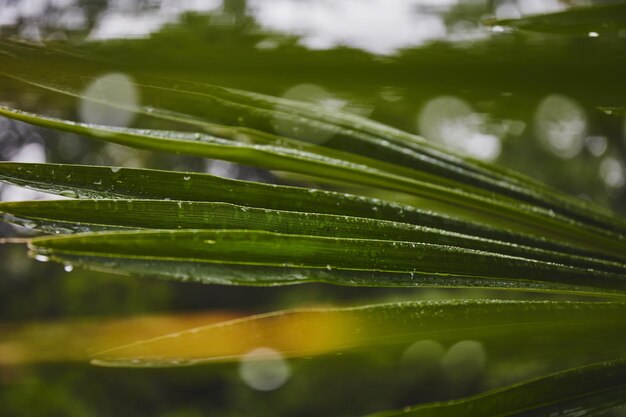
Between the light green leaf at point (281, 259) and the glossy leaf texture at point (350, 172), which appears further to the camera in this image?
the glossy leaf texture at point (350, 172)

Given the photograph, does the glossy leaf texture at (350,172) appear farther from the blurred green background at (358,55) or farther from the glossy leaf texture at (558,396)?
the glossy leaf texture at (558,396)

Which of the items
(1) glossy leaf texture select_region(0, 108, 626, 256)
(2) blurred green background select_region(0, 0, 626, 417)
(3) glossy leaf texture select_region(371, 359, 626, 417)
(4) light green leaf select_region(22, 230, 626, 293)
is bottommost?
(3) glossy leaf texture select_region(371, 359, 626, 417)

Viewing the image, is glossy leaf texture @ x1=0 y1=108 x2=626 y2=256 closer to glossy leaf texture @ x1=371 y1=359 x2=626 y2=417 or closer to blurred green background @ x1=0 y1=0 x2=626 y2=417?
blurred green background @ x1=0 y1=0 x2=626 y2=417

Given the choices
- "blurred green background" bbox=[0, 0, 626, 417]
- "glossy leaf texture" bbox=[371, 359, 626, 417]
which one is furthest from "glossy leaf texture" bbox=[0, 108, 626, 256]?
"glossy leaf texture" bbox=[371, 359, 626, 417]

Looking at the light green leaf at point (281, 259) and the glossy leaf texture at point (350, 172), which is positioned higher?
the glossy leaf texture at point (350, 172)

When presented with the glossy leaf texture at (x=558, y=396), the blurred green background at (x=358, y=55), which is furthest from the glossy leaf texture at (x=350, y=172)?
the glossy leaf texture at (x=558, y=396)

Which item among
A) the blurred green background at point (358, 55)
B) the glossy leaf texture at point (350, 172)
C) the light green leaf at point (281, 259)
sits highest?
the blurred green background at point (358, 55)

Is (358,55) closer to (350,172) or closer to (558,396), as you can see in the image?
(350,172)

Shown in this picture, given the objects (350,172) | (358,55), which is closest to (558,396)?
(350,172)

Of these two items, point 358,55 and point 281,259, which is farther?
point 358,55
